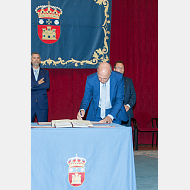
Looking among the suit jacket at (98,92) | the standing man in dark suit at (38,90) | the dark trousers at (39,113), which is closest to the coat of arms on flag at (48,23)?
the standing man in dark suit at (38,90)

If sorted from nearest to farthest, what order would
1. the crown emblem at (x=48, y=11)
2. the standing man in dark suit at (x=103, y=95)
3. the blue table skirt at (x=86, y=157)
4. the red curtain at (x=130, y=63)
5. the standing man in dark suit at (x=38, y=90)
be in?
the blue table skirt at (x=86, y=157) < the standing man in dark suit at (x=103, y=95) < the standing man in dark suit at (x=38, y=90) < the crown emblem at (x=48, y=11) < the red curtain at (x=130, y=63)

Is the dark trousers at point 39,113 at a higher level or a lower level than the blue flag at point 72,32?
lower

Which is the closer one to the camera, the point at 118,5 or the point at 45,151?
the point at 45,151

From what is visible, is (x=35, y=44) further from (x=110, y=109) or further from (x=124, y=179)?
(x=124, y=179)

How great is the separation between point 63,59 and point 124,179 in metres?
4.22

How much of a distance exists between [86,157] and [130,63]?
15.6 ft

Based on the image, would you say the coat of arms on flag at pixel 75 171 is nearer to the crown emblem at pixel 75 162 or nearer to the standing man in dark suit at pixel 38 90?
the crown emblem at pixel 75 162

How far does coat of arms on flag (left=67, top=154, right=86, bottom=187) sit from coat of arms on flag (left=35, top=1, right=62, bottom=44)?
4.26 m

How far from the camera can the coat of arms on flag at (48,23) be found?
5.94 metres

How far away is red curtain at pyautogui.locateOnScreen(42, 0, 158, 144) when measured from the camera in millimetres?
6352

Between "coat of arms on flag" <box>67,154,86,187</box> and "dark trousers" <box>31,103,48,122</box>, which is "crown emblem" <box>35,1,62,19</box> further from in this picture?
"coat of arms on flag" <box>67,154,86,187</box>

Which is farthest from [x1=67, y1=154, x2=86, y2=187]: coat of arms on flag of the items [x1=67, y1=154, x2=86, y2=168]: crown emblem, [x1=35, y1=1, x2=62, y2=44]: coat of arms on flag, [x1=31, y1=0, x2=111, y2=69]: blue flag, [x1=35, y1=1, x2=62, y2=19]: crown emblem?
[x1=35, y1=1, x2=62, y2=19]: crown emblem

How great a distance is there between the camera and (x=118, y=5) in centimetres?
657
